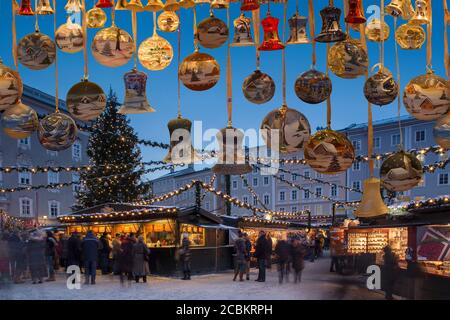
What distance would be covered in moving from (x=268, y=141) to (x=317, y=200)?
4298cm

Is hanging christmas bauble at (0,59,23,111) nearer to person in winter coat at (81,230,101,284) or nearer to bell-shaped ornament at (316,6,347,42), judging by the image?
bell-shaped ornament at (316,6,347,42)

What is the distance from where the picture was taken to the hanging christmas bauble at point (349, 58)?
7.96ft

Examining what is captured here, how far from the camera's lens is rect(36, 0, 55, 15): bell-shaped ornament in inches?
105

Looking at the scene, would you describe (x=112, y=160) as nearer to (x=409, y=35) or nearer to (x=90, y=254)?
(x=90, y=254)

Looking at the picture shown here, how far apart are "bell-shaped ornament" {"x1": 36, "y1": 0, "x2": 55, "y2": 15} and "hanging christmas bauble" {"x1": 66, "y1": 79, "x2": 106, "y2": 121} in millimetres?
398

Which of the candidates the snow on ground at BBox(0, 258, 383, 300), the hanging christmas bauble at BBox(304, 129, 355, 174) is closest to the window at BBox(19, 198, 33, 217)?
the snow on ground at BBox(0, 258, 383, 300)

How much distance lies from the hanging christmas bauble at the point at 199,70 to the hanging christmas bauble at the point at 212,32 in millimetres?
88

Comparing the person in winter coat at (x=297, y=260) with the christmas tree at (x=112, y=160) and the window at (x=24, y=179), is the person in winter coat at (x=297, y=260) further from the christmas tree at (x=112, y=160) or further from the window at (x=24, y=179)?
the window at (x=24, y=179)

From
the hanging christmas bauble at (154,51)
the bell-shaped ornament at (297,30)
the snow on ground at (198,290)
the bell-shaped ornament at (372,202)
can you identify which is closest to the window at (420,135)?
the snow on ground at (198,290)

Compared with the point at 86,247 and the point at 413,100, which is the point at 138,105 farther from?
the point at 86,247

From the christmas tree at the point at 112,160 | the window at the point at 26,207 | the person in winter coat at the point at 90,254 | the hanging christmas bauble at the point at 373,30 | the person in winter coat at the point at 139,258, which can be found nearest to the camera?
the hanging christmas bauble at the point at 373,30

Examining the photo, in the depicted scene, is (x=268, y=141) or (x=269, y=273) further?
(x=269, y=273)
